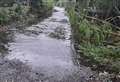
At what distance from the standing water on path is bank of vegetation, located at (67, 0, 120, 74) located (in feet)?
1.38

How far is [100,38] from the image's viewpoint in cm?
822

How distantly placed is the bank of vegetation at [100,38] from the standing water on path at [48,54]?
42 cm

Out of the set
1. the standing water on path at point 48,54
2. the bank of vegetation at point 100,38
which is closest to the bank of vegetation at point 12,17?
the standing water on path at point 48,54

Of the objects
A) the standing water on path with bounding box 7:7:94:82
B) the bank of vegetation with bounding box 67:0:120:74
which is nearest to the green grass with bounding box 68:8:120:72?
the bank of vegetation with bounding box 67:0:120:74

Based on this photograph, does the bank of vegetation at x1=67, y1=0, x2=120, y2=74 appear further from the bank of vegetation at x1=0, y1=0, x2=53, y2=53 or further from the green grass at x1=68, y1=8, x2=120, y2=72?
the bank of vegetation at x1=0, y1=0, x2=53, y2=53

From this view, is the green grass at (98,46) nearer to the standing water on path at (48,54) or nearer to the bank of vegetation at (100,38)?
the bank of vegetation at (100,38)

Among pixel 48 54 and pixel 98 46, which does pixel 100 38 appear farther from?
pixel 48 54

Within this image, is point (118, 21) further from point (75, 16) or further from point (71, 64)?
point (71, 64)

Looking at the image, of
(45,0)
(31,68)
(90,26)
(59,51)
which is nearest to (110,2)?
(90,26)

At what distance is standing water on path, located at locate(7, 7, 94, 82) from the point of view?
599cm

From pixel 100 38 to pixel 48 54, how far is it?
1.73 m

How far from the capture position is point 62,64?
677 centimetres

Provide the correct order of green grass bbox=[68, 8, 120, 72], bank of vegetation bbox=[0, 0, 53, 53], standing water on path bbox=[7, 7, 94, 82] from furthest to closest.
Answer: bank of vegetation bbox=[0, 0, 53, 53], green grass bbox=[68, 8, 120, 72], standing water on path bbox=[7, 7, 94, 82]

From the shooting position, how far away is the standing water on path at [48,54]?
5.99m
